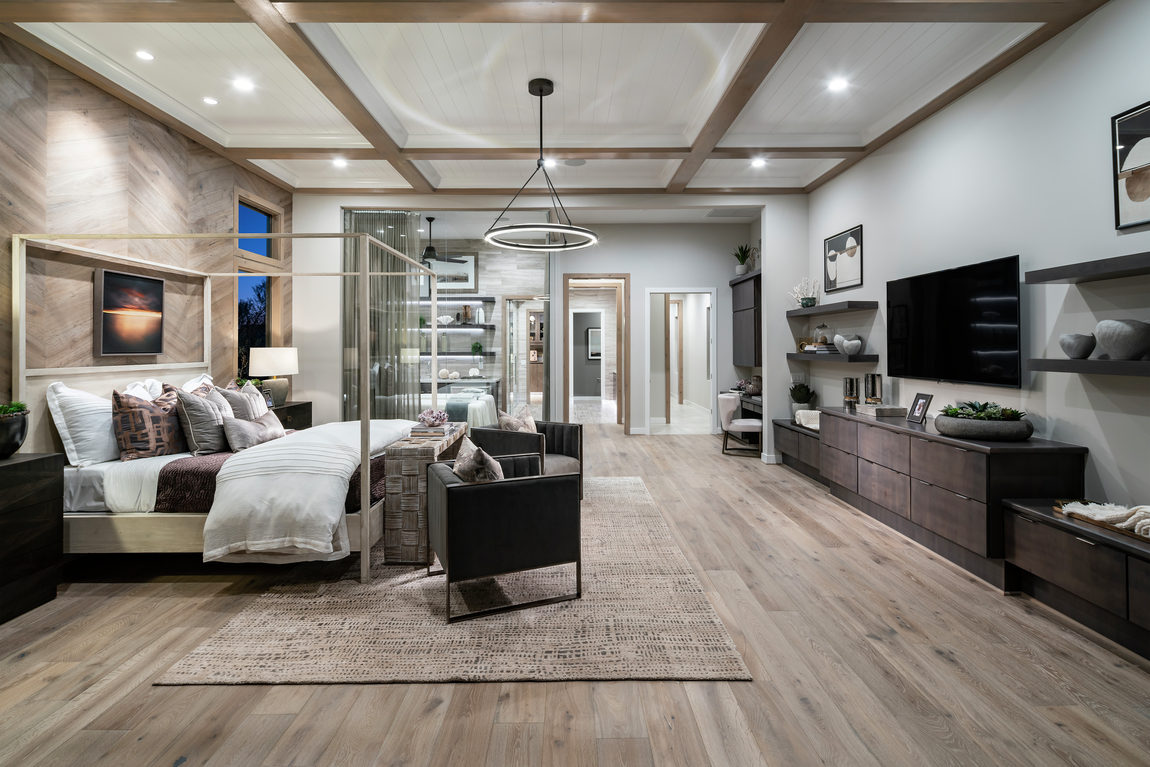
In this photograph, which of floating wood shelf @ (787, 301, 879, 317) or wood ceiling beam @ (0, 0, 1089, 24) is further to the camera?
floating wood shelf @ (787, 301, 879, 317)

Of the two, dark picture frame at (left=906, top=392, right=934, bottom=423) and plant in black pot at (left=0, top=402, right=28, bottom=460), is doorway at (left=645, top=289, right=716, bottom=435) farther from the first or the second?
plant in black pot at (left=0, top=402, right=28, bottom=460)

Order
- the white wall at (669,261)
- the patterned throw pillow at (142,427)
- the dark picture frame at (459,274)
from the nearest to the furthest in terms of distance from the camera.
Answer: the patterned throw pillow at (142,427) < the dark picture frame at (459,274) < the white wall at (669,261)

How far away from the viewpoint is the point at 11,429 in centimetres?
250

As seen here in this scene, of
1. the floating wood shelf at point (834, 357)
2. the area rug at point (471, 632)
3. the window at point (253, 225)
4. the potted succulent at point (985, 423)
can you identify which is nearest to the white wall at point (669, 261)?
the floating wood shelf at point (834, 357)

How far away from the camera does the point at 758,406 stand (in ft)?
20.9

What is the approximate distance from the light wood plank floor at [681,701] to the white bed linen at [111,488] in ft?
1.39

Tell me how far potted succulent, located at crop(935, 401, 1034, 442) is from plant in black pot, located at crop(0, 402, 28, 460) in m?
4.86

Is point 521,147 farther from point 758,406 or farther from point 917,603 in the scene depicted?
point 917,603

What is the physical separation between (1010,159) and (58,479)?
5.58m

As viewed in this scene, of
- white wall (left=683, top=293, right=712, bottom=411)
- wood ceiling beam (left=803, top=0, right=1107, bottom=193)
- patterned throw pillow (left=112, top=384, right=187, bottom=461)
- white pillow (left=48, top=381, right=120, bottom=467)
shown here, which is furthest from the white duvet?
white wall (left=683, top=293, right=712, bottom=411)

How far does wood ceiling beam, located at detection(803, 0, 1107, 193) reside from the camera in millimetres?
2747

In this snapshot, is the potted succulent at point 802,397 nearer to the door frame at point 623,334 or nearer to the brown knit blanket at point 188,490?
the door frame at point 623,334

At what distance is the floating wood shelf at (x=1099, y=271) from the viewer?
7.37 feet

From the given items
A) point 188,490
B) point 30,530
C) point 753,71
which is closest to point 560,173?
point 753,71
